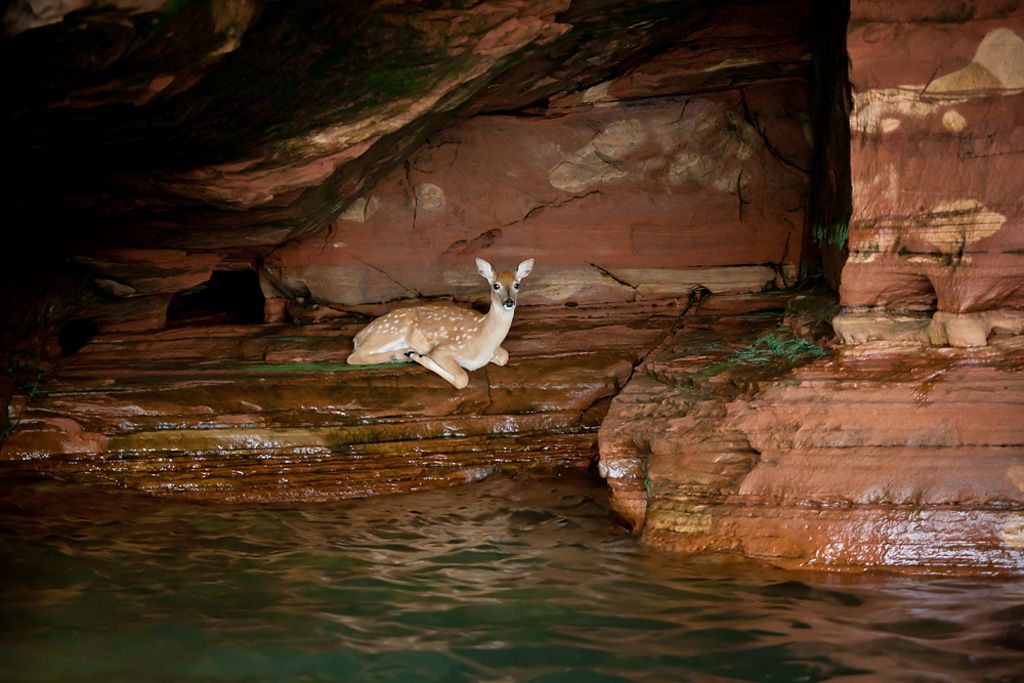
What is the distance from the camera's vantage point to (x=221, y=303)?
35.6 feet

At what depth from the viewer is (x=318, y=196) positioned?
24.9ft

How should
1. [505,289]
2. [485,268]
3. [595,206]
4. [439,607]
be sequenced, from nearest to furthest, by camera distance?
[439,607] < [505,289] < [485,268] < [595,206]

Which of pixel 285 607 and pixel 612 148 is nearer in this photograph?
pixel 285 607

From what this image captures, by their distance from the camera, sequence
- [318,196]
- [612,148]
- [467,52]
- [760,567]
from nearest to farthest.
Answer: [760,567]
[467,52]
[318,196]
[612,148]

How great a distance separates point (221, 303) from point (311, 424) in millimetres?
3934

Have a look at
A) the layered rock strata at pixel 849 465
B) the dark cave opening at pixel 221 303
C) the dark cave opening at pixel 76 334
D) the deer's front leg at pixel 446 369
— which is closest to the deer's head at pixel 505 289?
the deer's front leg at pixel 446 369

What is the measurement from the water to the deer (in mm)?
1441

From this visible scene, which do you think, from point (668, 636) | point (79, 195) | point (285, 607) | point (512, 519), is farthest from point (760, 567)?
point (79, 195)

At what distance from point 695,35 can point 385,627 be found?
5.55 meters

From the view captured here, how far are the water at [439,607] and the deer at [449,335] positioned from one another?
144 cm

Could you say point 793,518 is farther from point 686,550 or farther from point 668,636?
point 668,636

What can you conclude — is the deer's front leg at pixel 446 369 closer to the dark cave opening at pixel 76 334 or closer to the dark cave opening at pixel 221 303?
the dark cave opening at pixel 221 303

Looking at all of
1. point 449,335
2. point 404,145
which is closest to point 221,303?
point 404,145

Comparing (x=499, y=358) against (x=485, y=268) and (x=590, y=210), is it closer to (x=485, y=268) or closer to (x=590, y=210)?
(x=485, y=268)
